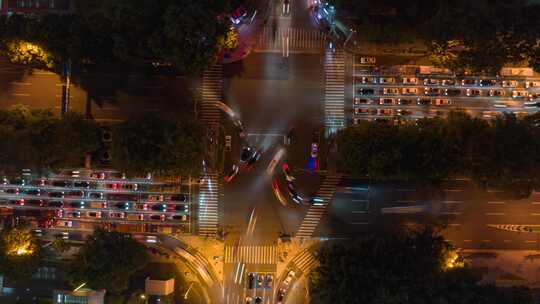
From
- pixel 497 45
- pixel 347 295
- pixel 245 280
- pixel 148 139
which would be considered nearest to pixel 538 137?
pixel 497 45

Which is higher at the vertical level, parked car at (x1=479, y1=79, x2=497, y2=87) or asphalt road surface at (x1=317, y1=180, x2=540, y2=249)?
parked car at (x1=479, y1=79, x2=497, y2=87)

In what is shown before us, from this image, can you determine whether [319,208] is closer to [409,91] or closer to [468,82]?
[409,91]

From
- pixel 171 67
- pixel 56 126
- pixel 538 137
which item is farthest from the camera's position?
pixel 171 67

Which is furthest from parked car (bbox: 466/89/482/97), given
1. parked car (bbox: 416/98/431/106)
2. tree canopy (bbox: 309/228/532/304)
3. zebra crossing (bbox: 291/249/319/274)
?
zebra crossing (bbox: 291/249/319/274)

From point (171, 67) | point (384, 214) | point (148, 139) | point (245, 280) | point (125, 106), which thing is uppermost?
point (171, 67)

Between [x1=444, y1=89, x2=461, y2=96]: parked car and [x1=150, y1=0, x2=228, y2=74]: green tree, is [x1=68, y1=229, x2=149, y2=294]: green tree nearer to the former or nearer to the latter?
[x1=150, y1=0, x2=228, y2=74]: green tree

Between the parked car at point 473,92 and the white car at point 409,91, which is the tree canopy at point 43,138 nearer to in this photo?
the white car at point 409,91

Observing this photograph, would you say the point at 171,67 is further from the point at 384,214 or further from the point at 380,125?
the point at 384,214
